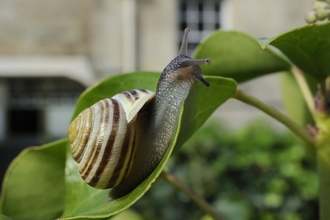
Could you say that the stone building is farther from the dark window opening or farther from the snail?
the snail

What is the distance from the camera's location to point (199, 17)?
496 cm

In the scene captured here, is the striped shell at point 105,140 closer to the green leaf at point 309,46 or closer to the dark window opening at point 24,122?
the green leaf at point 309,46

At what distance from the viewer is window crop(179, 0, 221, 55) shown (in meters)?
4.90

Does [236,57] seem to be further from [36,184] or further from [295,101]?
[36,184]

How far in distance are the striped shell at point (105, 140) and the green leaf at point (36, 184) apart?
87mm

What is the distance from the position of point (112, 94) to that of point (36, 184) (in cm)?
15

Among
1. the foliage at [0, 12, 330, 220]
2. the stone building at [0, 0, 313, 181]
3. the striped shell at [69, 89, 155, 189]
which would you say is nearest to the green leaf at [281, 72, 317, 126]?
the foliage at [0, 12, 330, 220]

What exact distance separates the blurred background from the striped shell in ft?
13.6

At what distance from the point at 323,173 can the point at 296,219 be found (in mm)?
1481

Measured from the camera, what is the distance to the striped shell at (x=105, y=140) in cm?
39

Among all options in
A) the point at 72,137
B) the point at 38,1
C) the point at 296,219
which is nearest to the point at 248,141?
the point at 296,219

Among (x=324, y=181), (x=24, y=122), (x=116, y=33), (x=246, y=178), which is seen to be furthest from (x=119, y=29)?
(x=324, y=181)

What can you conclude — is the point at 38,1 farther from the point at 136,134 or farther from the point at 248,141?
the point at 136,134

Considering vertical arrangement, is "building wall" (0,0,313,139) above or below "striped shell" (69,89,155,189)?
below
